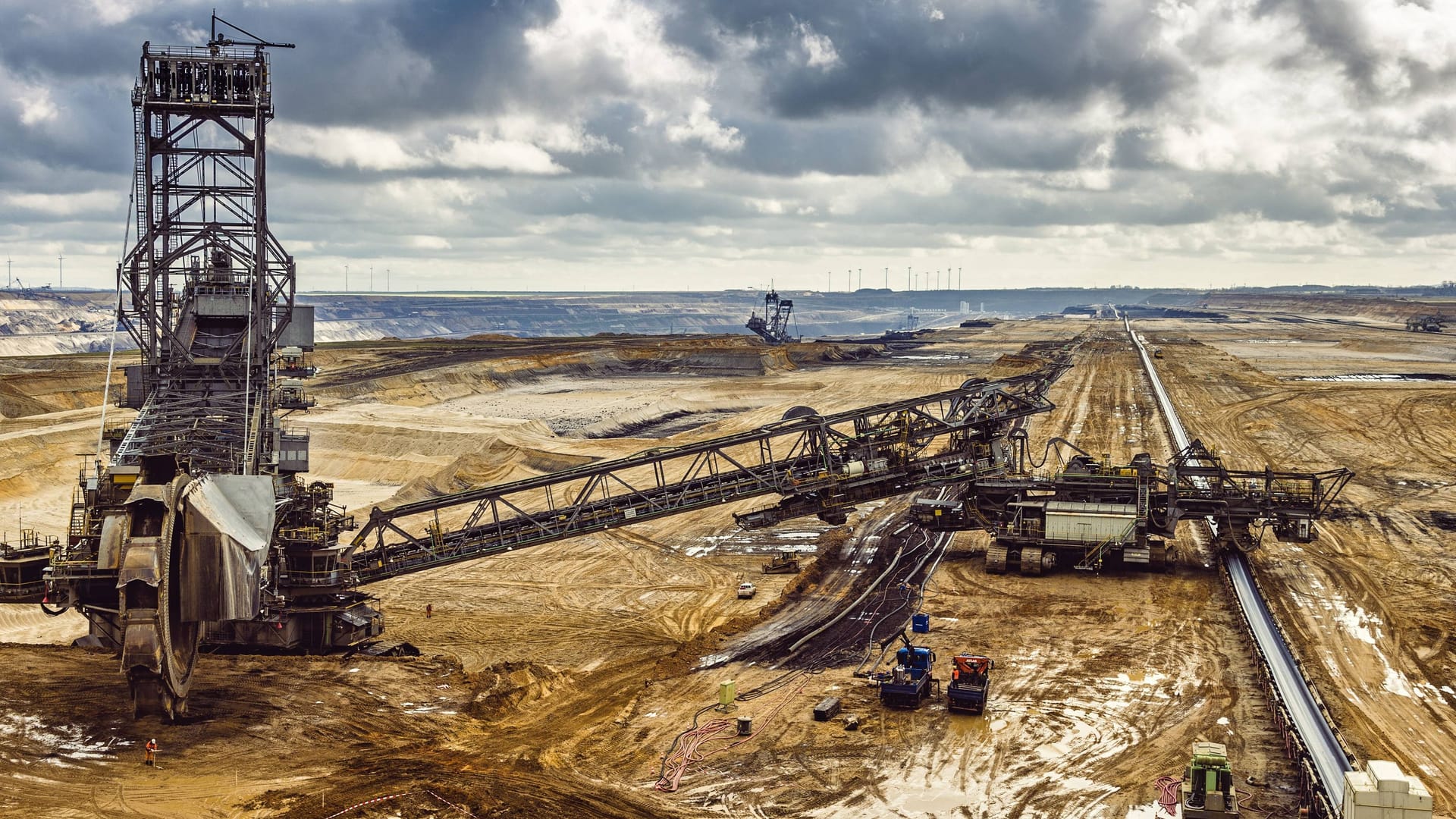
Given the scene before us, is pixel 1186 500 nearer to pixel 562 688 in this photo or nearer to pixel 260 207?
pixel 562 688

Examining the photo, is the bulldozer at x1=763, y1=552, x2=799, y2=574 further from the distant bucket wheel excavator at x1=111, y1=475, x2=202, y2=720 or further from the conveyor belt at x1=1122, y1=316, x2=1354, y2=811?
the distant bucket wheel excavator at x1=111, y1=475, x2=202, y2=720

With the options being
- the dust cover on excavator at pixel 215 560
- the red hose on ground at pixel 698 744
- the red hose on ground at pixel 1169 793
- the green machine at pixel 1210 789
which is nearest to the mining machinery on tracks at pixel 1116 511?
the red hose on ground at pixel 698 744

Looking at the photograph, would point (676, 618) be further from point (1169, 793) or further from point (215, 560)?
point (1169, 793)

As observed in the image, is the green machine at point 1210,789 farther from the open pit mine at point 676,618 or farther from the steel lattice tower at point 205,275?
the steel lattice tower at point 205,275

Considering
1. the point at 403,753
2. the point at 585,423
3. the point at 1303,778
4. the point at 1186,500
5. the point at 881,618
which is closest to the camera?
the point at 1303,778

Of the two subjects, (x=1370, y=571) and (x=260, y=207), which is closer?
(x=260, y=207)

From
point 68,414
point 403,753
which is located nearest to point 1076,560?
point 403,753

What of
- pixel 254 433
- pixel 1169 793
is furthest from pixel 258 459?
pixel 1169 793

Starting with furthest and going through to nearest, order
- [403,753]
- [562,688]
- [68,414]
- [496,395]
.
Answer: [496,395] → [68,414] → [562,688] → [403,753]
